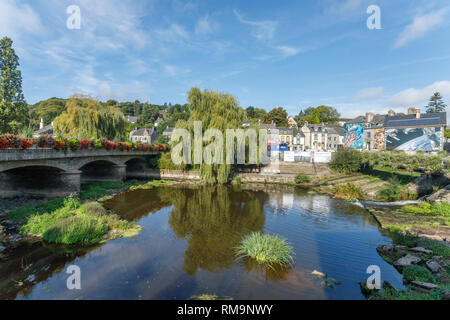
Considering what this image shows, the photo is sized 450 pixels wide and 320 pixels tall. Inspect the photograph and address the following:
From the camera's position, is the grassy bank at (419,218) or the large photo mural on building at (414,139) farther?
the large photo mural on building at (414,139)

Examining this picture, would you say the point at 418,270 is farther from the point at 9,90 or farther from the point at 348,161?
the point at 9,90

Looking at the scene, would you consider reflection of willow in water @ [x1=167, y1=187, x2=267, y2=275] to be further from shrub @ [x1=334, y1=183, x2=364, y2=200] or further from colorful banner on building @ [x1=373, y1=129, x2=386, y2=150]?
colorful banner on building @ [x1=373, y1=129, x2=386, y2=150]

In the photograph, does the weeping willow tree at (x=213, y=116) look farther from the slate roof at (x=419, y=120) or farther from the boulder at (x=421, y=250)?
the slate roof at (x=419, y=120)

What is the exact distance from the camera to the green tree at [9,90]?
86.6 ft

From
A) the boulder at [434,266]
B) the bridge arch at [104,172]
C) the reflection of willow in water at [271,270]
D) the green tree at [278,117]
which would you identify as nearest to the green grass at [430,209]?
the boulder at [434,266]

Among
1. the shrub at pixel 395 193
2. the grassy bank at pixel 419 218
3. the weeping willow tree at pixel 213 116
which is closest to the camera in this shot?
the grassy bank at pixel 419 218

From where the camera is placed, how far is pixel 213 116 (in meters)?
25.3

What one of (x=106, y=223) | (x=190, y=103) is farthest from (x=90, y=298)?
(x=190, y=103)

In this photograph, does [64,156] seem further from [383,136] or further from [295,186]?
[383,136]

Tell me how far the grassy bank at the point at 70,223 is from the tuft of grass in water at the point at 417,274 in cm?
1182

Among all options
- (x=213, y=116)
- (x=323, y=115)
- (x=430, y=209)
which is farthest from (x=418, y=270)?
(x=323, y=115)

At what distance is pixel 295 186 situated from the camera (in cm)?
2823

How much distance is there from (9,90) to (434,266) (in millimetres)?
39639
